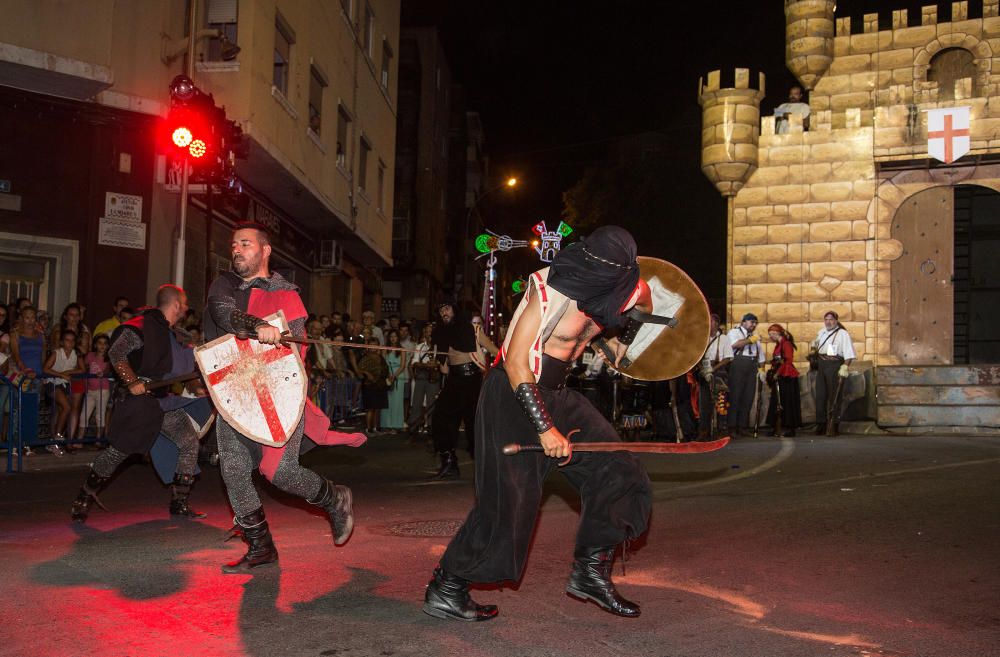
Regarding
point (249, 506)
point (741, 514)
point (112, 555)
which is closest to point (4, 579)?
point (112, 555)

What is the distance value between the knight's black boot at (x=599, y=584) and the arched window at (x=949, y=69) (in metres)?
18.2

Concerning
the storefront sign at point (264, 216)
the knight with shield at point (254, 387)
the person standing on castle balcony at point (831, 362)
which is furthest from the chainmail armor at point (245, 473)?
the storefront sign at point (264, 216)

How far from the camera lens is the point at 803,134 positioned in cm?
2108

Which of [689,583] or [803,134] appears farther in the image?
[803,134]

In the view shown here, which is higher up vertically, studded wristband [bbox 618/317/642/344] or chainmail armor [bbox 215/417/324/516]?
studded wristband [bbox 618/317/642/344]

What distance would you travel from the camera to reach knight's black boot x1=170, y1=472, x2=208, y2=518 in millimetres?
8070

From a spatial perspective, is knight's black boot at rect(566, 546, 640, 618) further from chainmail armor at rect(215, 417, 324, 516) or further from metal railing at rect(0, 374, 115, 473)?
metal railing at rect(0, 374, 115, 473)

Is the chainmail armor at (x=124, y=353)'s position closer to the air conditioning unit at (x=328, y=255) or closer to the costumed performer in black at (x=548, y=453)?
the costumed performer in black at (x=548, y=453)

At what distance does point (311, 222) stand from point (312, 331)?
9.52m

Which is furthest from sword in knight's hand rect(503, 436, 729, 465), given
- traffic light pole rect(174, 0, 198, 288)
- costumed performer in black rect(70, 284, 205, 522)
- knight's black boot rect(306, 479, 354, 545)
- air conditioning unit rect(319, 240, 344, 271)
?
air conditioning unit rect(319, 240, 344, 271)

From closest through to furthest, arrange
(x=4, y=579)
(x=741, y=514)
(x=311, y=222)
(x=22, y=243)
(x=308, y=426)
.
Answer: (x=4, y=579) → (x=308, y=426) → (x=741, y=514) → (x=22, y=243) → (x=311, y=222)

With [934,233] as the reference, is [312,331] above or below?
below

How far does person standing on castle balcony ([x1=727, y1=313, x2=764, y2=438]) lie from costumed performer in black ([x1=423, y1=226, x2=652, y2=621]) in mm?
12495

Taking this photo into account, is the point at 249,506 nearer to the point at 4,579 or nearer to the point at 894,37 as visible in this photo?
the point at 4,579
